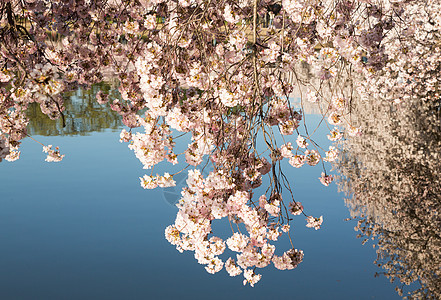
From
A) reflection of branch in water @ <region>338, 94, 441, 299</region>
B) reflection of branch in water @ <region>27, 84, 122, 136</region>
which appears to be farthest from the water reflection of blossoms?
reflection of branch in water @ <region>27, 84, 122, 136</region>

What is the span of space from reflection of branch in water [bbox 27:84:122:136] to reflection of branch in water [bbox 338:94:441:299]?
833cm

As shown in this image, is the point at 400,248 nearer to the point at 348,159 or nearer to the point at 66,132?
the point at 348,159

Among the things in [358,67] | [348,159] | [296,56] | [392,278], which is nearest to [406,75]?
[348,159]

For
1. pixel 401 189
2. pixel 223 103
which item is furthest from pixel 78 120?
pixel 223 103

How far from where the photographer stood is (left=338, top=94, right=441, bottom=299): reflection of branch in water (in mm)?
7070

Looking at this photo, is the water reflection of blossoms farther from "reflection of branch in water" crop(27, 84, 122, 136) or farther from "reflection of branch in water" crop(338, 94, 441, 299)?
"reflection of branch in water" crop(27, 84, 122, 136)

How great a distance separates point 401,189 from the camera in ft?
29.5

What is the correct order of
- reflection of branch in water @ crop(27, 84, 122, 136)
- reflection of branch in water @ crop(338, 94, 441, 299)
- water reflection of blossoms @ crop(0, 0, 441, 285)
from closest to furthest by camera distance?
water reflection of blossoms @ crop(0, 0, 441, 285)
reflection of branch in water @ crop(338, 94, 441, 299)
reflection of branch in water @ crop(27, 84, 122, 136)

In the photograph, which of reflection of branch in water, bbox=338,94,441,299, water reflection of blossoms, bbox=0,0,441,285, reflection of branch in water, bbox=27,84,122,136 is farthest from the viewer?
reflection of branch in water, bbox=27,84,122,136

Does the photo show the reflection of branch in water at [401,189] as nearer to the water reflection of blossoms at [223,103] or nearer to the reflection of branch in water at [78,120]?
the water reflection of blossoms at [223,103]

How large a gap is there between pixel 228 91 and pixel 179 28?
731 millimetres

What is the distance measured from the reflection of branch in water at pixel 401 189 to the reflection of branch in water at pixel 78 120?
8328mm

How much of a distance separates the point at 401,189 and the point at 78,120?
1153 cm

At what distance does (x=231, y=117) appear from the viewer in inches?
137
